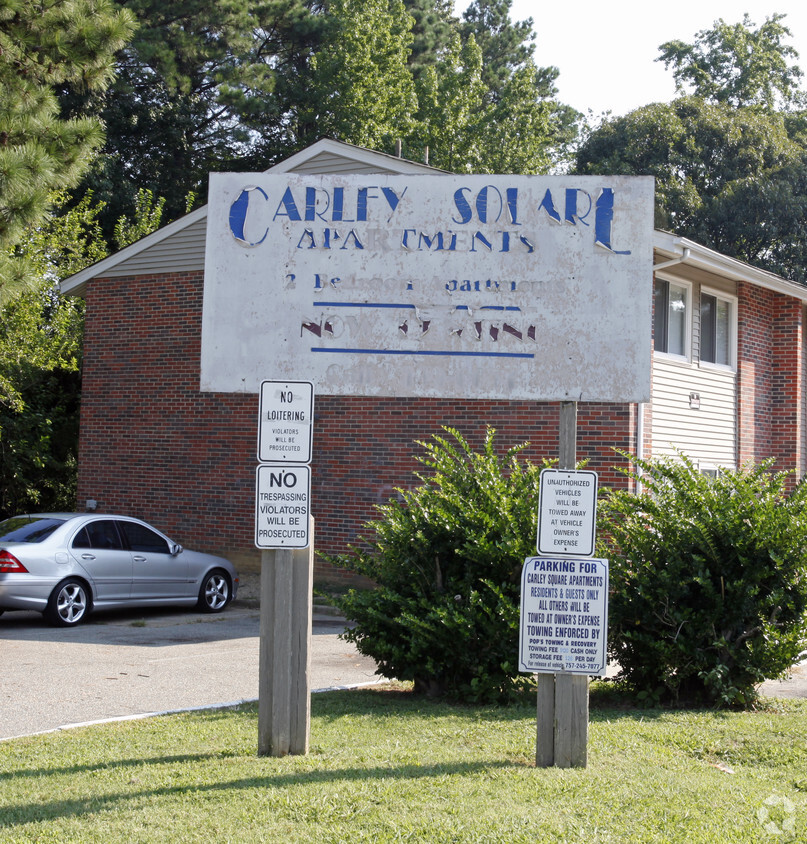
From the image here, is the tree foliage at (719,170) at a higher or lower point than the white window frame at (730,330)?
higher

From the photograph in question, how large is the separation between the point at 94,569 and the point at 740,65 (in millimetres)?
43178

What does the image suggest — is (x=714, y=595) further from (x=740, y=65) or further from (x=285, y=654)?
(x=740, y=65)

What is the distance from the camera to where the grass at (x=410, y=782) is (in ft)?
16.2

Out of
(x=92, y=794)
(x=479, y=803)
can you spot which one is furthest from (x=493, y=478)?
(x=92, y=794)

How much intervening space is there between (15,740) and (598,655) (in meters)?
3.94

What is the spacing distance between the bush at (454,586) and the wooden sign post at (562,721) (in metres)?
1.65

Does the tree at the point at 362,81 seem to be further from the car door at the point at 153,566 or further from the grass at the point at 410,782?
the grass at the point at 410,782

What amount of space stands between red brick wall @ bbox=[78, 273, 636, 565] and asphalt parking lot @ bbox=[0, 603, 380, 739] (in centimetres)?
298

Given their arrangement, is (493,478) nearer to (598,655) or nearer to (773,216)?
(598,655)

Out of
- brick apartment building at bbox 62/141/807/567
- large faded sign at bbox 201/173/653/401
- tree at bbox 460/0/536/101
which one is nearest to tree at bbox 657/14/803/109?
tree at bbox 460/0/536/101

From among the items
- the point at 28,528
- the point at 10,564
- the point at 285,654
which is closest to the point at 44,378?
the point at 28,528

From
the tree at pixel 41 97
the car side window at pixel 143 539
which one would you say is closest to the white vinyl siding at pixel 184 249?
the tree at pixel 41 97

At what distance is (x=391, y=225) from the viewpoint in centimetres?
698

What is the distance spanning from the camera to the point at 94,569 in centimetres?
Result: 1362
